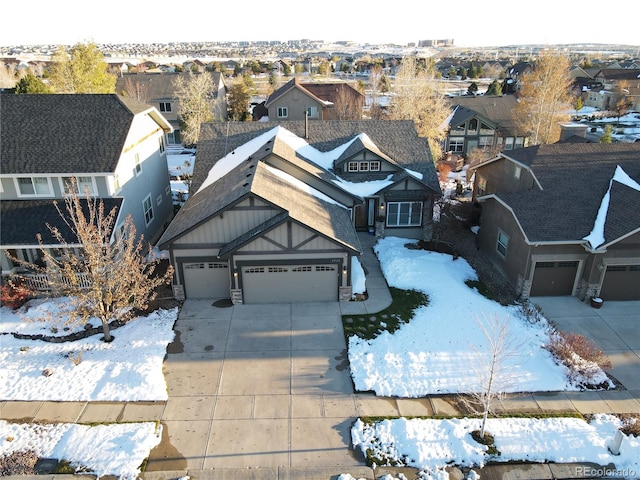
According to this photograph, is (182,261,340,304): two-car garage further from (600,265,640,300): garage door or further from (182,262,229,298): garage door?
(600,265,640,300): garage door

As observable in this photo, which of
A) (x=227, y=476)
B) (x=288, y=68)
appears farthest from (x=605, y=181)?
(x=288, y=68)

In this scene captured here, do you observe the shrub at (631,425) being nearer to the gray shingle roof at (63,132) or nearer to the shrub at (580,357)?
the shrub at (580,357)

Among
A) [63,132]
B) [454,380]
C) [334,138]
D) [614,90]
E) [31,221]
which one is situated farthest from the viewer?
[614,90]

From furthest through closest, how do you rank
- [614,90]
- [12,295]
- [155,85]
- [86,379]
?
1. [614,90]
2. [155,85]
3. [12,295]
4. [86,379]

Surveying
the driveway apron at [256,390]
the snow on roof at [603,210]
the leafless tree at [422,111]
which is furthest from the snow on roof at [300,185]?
the leafless tree at [422,111]

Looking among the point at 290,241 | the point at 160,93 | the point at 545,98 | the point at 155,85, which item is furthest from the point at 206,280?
the point at 155,85

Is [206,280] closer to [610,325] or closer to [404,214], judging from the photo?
[404,214]
